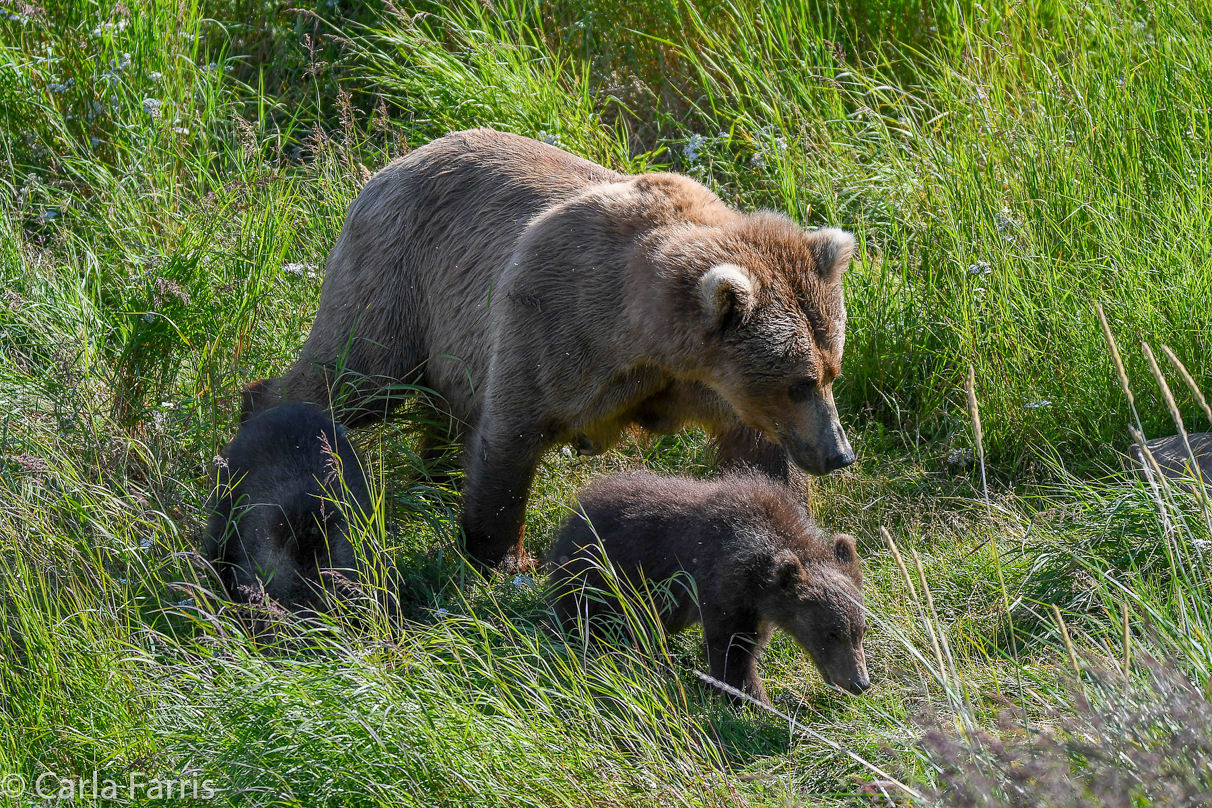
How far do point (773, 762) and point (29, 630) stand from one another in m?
2.48

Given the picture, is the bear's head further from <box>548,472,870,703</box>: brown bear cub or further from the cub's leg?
the cub's leg

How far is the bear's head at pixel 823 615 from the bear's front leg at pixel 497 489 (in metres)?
1.33

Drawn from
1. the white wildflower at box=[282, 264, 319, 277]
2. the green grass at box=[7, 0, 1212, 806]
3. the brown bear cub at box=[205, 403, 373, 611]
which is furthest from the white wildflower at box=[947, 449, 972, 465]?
the white wildflower at box=[282, 264, 319, 277]

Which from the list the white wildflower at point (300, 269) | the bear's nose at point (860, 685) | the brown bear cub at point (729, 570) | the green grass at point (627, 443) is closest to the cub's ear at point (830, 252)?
the brown bear cub at point (729, 570)

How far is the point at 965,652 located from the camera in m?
4.16

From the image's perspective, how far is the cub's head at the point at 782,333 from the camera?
15.1ft

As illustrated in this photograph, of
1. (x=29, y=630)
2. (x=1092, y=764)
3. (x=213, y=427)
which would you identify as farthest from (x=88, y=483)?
(x=1092, y=764)

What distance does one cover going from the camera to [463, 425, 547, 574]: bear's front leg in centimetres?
512

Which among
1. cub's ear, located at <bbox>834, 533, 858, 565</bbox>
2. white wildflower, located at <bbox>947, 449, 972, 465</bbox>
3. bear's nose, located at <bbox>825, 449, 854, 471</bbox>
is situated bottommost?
white wildflower, located at <bbox>947, 449, 972, 465</bbox>

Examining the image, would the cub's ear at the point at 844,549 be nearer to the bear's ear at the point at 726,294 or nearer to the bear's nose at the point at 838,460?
the bear's nose at the point at 838,460

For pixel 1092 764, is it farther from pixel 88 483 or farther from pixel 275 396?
pixel 275 396

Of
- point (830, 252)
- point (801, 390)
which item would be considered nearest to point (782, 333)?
point (801, 390)

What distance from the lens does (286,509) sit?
A: 4660 millimetres

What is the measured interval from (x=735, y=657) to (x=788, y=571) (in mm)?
401
